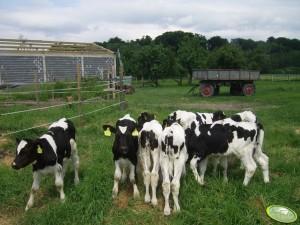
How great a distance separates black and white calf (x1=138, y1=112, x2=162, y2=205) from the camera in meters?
6.47

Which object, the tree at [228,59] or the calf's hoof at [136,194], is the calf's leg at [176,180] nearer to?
the calf's hoof at [136,194]

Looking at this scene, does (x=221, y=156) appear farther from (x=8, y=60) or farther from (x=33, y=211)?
(x=8, y=60)

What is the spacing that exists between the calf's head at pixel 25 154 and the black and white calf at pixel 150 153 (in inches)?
66.5

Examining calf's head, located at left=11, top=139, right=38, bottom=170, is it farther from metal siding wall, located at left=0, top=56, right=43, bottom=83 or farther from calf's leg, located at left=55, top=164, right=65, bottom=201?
metal siding wall, located at left=0, top=56, right=43, bottom=83

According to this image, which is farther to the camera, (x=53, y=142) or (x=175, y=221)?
(x=53, y=142)

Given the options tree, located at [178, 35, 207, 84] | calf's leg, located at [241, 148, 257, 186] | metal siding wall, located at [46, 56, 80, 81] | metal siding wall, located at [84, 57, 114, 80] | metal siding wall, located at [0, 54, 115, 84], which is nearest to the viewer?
calf's leg, located at [241, 148, 257, 186]

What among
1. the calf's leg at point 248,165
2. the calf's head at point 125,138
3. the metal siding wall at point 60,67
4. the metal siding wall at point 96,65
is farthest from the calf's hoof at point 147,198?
the metal siding wall at point 96,65

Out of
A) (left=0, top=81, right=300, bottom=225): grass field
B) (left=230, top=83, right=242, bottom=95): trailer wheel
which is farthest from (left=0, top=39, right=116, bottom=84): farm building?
(left=0, top=81, right=300, bottom=225): grass field

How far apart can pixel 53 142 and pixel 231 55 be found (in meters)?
39.4

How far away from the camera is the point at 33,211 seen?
6.46 meters

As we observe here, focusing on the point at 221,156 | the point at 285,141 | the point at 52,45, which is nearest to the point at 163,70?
the point at 52,45

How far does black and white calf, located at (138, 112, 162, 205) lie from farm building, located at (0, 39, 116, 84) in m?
19.6

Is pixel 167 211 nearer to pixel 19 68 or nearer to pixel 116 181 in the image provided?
pixel 116 181

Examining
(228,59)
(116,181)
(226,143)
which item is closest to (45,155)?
(116,181)
